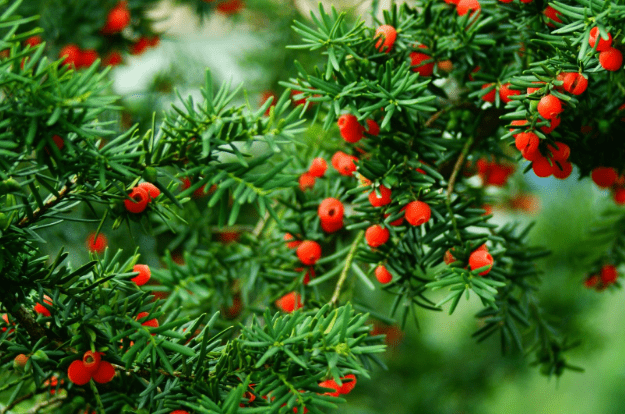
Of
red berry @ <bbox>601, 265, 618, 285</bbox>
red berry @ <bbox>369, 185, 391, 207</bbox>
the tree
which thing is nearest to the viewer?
the tree

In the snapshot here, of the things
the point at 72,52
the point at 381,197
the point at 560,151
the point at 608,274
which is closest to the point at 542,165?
the point at 560,151

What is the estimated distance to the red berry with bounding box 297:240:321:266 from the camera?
526 millimetres

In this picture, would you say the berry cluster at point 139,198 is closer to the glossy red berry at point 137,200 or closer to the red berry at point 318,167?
the glossy red berry at point 137,200

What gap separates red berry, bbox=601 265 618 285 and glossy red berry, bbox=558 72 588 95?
14.8 inches

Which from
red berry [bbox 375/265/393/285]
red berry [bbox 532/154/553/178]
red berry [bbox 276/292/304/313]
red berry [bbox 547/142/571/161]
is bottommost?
red berry [bbox 276/292/304/313]

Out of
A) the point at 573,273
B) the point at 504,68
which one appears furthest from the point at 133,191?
the point at 573,273

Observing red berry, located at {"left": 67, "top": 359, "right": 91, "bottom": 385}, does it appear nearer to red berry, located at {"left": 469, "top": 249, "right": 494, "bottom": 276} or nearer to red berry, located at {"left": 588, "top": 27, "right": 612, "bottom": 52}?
red berry, located at {"left": 469, "top": 249, "right": 494, "bottom": 276}

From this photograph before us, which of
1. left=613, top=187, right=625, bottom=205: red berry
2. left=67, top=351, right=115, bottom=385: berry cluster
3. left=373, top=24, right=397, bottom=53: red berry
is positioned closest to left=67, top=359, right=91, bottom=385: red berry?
left=67, top=351, right=115, bottom=385: berry cluster

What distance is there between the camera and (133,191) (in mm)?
353

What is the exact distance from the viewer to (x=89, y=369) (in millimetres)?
347

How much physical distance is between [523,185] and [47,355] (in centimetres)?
105

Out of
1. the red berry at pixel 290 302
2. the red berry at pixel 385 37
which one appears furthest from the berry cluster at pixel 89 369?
the red berry at pixel 385 37

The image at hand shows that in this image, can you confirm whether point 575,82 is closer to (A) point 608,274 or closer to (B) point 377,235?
(B) point 377,235

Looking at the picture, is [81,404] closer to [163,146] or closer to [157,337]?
[157,337]
